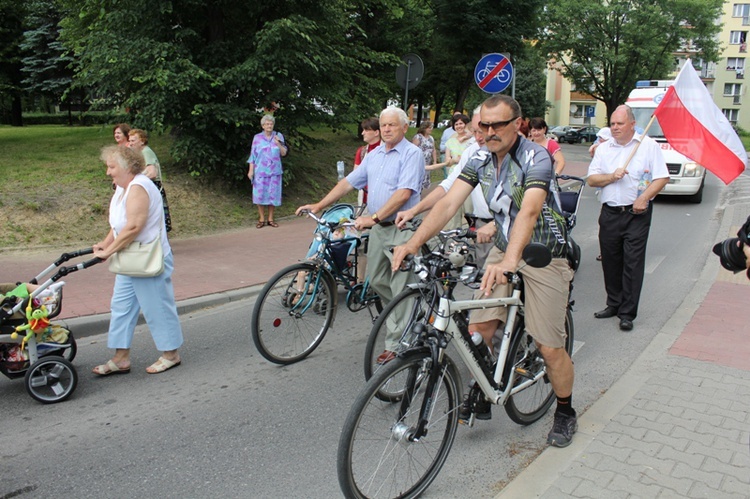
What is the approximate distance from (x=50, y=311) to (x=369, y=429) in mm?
2805

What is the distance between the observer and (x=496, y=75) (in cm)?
1206

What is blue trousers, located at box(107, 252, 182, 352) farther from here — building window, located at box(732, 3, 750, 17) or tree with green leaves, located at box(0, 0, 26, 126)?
building window, located at box(732, 3, 750, 17)

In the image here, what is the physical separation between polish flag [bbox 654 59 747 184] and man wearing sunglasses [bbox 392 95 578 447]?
2000 millimetres

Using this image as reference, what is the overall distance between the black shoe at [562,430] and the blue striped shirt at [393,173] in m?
2.02

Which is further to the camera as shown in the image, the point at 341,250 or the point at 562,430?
the point at 341,250

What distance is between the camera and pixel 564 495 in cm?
306

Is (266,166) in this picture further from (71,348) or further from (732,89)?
(732,89)

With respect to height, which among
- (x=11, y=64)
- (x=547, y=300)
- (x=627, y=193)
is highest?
(x=11, y=64)

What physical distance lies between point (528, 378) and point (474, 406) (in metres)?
0.53

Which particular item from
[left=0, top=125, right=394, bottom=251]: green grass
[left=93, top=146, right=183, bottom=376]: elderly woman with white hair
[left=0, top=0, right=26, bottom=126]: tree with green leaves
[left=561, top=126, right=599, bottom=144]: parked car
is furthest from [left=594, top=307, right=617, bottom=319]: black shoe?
[left=561, top=126, right=599, bottom=144]: parked car

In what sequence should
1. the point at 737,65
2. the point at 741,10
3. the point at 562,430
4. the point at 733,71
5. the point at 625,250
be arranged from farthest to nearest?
the point at 733,71 < the point at 737,65 < the point at 741,10 < the point at 625,250 < the point at 562,430

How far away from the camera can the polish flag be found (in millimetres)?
4637

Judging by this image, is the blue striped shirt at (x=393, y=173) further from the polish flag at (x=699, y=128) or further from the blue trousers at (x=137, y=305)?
the polish flag at (x=699, y=128)

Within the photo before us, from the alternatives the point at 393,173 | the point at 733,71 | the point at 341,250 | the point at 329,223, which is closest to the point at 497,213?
the point at 393,173
